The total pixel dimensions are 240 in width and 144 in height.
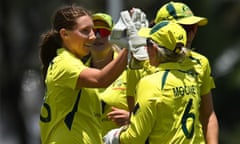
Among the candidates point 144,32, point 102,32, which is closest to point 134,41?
point 144,32

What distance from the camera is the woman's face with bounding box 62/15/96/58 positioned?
939cm

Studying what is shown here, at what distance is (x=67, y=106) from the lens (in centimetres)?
931

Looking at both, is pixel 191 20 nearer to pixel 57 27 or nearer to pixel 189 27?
pixel 189 27

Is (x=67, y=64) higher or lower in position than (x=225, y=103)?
higher

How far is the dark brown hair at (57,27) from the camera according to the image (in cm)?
942

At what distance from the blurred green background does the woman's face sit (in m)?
17.3

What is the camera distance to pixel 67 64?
30.5ft

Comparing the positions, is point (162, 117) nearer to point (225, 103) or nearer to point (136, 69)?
point (136, 69)

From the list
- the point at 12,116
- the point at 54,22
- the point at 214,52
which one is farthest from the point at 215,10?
the point at 54,22

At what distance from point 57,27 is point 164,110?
128 cm

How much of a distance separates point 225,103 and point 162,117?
66.9ft

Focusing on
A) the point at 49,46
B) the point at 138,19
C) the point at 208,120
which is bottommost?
the point at 208,120

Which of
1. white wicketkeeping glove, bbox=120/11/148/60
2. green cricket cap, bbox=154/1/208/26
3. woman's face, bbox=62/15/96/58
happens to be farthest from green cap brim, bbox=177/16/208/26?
woman's face, bbox=62/15/96/58

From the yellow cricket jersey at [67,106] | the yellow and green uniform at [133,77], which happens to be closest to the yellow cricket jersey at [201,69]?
the yellow and green uniform at [133,77]
